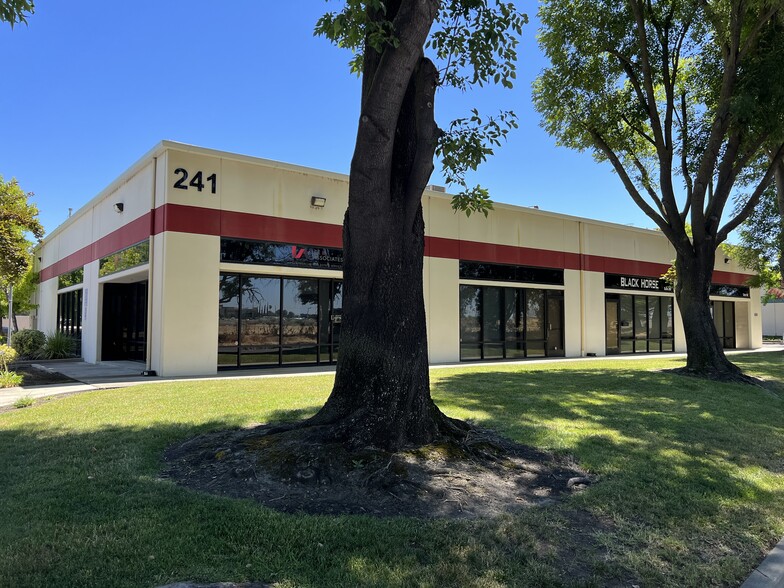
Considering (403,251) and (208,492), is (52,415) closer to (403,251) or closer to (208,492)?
(208,492)

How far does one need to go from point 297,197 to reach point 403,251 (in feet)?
33.7

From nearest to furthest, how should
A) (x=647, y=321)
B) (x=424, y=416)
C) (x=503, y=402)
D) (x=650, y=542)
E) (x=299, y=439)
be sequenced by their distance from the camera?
(x=650, y=542), (x=299, y=439), (x=424, y=416), (x=503, y=402), (x=647, y=321)

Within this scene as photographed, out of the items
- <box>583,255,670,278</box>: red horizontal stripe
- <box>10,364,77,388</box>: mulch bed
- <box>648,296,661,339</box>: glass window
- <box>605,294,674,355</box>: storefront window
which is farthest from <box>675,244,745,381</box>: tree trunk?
<box>10,364,77,388</box>: mulch bed

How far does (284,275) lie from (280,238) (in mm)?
1141

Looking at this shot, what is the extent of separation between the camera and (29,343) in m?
20.0

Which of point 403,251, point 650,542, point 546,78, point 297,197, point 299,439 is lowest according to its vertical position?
point 650,542

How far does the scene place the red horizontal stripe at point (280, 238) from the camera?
1334 centimetres

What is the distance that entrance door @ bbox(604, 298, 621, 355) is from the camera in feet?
73.6

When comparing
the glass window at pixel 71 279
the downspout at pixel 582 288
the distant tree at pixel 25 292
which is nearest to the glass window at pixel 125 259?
the glass window at pixel 71 279

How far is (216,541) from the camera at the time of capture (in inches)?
130

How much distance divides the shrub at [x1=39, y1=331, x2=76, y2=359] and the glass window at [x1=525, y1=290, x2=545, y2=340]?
1752cm

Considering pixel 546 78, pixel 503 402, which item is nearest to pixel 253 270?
pixel 503 402

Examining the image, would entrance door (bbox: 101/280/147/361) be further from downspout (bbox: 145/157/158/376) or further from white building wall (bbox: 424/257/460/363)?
white building wall (bbox: 424/257/460/363)

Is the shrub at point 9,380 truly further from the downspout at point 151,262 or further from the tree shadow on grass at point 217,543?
the tree shadow on grass at point 217,543
